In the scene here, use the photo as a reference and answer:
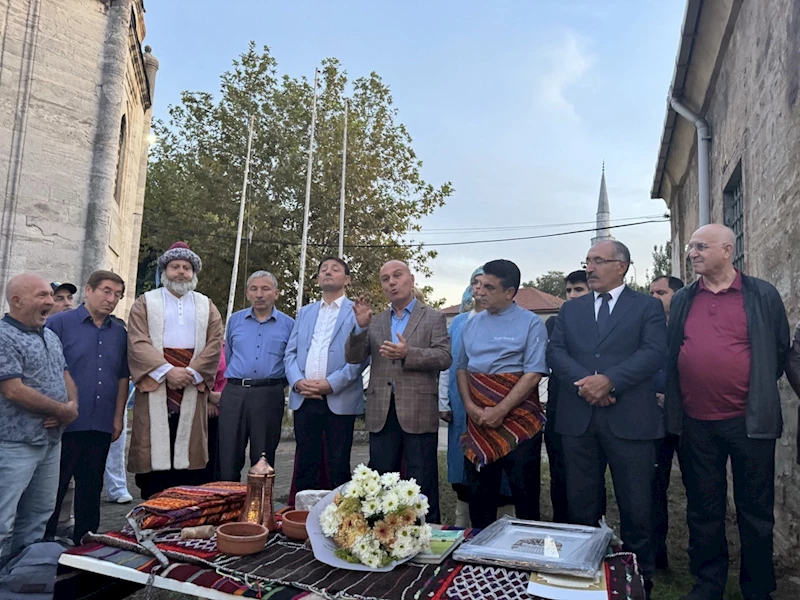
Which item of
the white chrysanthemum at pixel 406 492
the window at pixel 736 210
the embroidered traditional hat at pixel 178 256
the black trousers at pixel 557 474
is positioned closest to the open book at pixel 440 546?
the white chrysanthemum at pixel 406 492

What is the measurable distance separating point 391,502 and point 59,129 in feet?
36.6

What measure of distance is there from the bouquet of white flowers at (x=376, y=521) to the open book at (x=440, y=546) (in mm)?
39

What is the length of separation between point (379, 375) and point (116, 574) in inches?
87.9

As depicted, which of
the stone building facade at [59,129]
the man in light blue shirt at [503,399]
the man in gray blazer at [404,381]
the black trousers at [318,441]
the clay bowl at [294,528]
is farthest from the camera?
the stone building facade at [59,129]

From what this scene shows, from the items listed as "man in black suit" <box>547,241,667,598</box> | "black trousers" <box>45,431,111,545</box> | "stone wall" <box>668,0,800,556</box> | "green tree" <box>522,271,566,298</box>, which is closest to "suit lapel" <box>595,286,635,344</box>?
"man in black suit" <box>547,241,667,598</box>

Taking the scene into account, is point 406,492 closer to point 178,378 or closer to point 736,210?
point 178,378

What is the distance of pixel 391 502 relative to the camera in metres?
2.27

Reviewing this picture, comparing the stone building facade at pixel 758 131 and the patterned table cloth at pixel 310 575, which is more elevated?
the stone building facade at pixel 758 131

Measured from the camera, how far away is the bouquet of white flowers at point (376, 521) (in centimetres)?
220

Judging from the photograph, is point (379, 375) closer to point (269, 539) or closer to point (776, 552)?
point (269, 539)

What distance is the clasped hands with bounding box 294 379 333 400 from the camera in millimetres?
4250

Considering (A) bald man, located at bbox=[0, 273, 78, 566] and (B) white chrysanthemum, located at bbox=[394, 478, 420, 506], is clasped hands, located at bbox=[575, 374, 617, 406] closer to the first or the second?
(B) white chrysanthemum, located at bbox=[394, 478, 420, 506]

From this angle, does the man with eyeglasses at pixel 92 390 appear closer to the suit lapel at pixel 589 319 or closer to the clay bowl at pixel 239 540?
the clay bowl at pixel 239 540

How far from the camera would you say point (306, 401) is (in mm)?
4379
